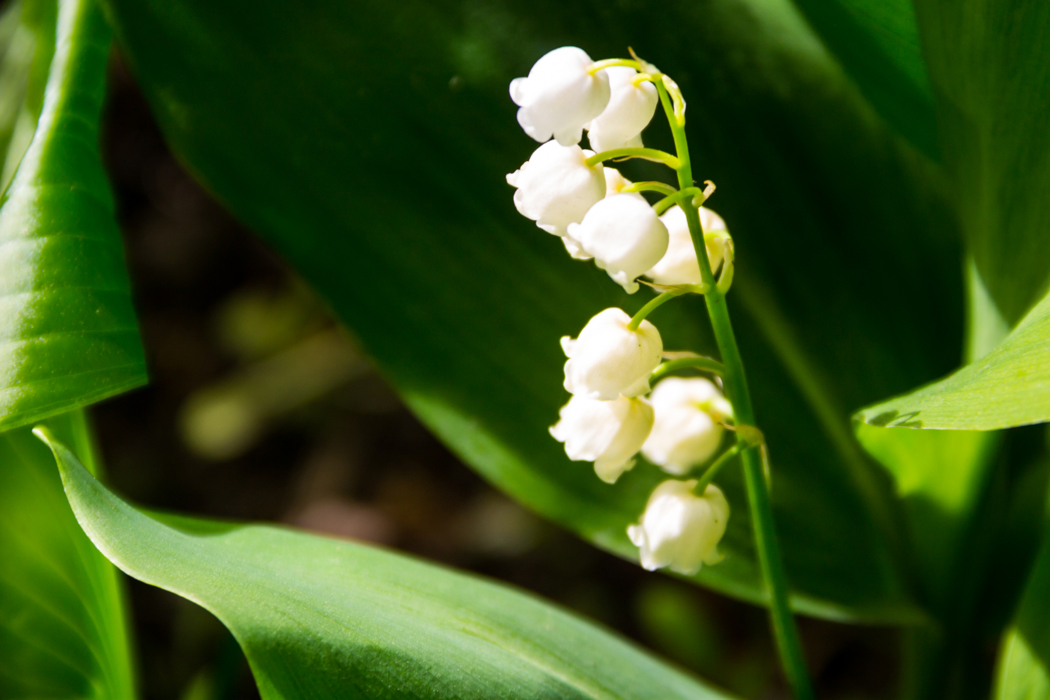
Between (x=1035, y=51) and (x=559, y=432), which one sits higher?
(x=1035, y=51)

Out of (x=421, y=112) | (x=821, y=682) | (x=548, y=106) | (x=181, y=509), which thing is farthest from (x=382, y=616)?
(x=181, y=509)

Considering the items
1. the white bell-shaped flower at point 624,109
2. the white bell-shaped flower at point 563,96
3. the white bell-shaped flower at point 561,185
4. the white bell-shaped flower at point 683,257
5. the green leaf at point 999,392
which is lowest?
the green leaf at point 999,392

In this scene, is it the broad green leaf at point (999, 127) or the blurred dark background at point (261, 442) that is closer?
the broad green leaf at point (999, 127)

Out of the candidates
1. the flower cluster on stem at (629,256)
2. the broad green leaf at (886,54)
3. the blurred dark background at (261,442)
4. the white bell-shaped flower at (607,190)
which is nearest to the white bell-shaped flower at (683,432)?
the flower cluster on stem at (629,256)

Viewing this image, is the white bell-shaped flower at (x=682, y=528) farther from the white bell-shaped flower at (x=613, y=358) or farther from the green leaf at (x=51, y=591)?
the green leaf at (x=51, y=591)

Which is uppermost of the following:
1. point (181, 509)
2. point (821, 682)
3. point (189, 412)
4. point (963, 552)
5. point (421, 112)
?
point (421, 112)

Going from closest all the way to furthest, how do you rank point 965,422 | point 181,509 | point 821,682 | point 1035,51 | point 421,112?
point 965,422 < point 1035,51 < point 421,112 < point 821,682 < point 181,509

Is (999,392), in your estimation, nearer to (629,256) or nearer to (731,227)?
(629,256)

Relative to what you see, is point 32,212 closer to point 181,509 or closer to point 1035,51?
point 1035,51

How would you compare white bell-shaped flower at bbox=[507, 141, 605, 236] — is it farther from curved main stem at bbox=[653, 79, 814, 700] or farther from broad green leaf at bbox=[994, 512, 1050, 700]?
broad green leaf at bbox=[994, 512, 1050, 700]
